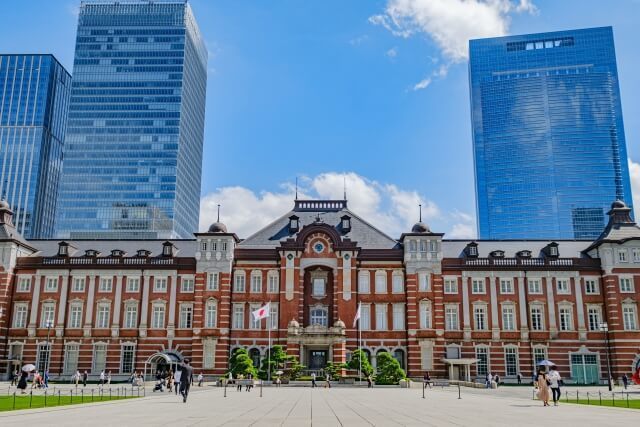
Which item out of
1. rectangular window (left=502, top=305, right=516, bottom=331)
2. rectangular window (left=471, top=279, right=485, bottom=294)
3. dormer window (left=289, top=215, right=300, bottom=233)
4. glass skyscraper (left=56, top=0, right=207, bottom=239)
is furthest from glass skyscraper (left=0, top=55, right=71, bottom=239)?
rectangular window (left=502, top=305, right=516, bottom=331)

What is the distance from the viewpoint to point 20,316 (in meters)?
59.9

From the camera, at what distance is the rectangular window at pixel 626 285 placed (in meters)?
57.9

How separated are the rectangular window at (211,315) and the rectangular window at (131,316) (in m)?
7.68

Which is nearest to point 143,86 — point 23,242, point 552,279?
point 23,242

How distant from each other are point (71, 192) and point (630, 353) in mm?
115224

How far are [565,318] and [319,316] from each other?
25000mm

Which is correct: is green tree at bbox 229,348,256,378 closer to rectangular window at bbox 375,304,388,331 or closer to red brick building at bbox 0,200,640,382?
red brick building at bbox 0,200,640,382

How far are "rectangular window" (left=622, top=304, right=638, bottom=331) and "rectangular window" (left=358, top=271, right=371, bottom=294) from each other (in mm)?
25330

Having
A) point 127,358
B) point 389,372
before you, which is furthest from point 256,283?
point 389,372

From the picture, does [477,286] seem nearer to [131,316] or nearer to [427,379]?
[427,379]

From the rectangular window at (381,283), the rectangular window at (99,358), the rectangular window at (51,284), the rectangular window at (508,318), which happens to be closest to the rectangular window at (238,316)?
the rectangular window at (99,358)

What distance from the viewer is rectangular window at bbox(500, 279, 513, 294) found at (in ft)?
196

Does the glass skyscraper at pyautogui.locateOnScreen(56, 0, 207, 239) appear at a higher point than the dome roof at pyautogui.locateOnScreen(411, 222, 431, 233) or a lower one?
higher

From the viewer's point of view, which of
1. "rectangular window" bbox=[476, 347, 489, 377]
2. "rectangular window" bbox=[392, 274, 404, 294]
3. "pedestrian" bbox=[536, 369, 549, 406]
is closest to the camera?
"pedestrian" bbox=[536, 369, 549, 406]
